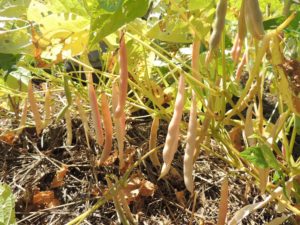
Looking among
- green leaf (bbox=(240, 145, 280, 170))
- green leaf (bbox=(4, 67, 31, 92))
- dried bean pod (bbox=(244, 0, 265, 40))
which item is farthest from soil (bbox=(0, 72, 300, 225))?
dried bean pod (bbox=(244, 0, 265, 40))

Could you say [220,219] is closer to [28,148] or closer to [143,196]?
[143,196]

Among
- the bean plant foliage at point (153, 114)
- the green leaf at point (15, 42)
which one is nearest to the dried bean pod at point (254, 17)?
the bean plant foliage at point (153, 114)

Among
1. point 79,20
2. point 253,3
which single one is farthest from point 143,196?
point 253,3

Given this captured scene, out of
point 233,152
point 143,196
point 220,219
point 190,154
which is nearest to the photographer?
point 190,154

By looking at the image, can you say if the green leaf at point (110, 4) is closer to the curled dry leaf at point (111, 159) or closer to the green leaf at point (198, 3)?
the green leaf at point (198, 3)

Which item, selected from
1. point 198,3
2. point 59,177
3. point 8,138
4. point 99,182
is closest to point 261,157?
point 198,3

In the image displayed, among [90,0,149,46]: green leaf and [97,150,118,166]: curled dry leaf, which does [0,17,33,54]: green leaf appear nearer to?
[90,0,149,46]: green leaf

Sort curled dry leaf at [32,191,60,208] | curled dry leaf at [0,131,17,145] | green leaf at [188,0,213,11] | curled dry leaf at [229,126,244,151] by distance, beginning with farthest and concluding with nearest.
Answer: curled dry leaf at [0,131,17,145]
curled dry leaf at [32,191,60,208]
curled dry leaf at [229,126,244,151]
green leaf at [188,0,213,11]
